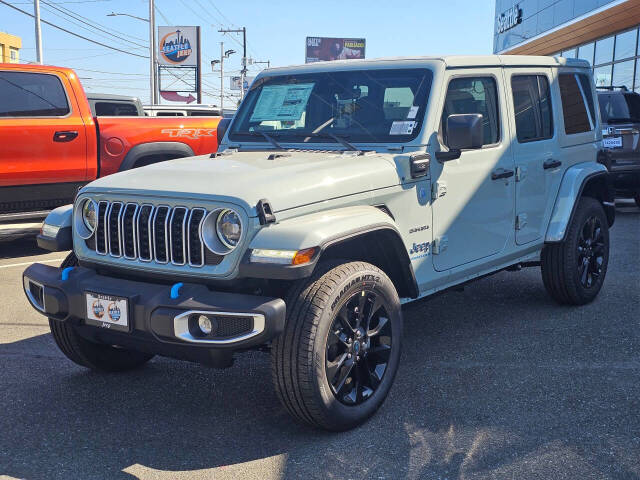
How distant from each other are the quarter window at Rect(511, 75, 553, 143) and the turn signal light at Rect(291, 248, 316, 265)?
2.42 meters

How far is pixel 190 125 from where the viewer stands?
9.03 metres

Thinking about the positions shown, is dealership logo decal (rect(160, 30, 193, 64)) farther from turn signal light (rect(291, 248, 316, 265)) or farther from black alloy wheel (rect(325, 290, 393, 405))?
turn signal light (rect(291, 248, 316, 265))

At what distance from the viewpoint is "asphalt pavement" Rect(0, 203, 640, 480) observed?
3.38 m

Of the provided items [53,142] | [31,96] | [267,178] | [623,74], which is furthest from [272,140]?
[623,74]

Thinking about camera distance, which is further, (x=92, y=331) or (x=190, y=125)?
(x=190, y=125)

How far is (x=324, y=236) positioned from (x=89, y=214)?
4.46 ft

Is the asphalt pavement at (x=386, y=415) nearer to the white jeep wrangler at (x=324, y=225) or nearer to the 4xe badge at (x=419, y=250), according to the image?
the white jeep wrangler at (x=324, y=225)

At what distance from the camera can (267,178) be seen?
3.64 m

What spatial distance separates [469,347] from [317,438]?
1.76m

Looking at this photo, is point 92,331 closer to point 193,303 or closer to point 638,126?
point 193,303

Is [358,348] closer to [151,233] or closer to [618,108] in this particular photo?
[151,233]

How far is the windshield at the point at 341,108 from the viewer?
4465 mm

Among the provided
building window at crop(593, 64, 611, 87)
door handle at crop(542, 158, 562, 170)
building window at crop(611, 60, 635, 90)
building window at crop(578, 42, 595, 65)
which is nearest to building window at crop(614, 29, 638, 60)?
building window at crop(611, 60, 635, 90)

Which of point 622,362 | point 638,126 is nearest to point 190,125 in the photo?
point 622,362
